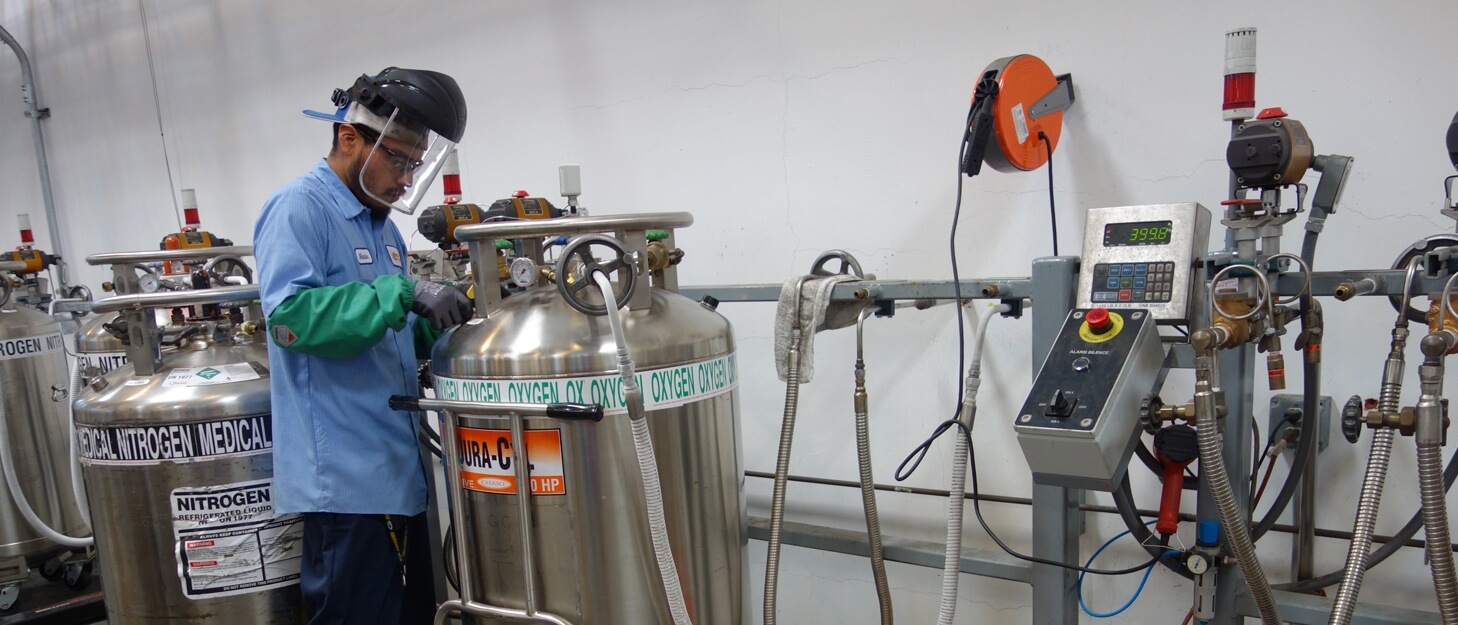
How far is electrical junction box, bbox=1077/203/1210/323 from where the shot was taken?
943 mm

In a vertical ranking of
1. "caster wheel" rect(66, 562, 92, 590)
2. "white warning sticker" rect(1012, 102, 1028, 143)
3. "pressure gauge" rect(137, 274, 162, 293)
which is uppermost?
"white warning sticker" rect(1012, 102, 1028, 143)

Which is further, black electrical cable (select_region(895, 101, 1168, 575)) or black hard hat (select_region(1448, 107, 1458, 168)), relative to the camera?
black electrical cable (select_region(895, 101, 1168, 575))

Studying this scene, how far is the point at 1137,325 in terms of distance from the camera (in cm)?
92

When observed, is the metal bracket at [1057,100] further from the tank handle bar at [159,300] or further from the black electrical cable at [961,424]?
the tank handle bar at [159,300]

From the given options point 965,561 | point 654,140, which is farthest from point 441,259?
point 965,561

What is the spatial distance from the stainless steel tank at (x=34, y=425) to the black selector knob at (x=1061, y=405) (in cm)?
270

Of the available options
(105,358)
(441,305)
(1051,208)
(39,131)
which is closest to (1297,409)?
(1051,208)

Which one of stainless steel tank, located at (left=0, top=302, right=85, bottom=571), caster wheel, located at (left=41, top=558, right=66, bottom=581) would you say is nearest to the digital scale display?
stainless steel tank, located at (left=0, top=302, right=85, bottom=571)

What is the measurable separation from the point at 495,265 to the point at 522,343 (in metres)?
0.16

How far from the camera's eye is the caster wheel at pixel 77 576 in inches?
94.7

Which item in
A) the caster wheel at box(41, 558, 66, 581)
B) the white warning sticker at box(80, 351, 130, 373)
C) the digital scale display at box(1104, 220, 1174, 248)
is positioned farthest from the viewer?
the caster wheel at box(41, 558, 66, 581)

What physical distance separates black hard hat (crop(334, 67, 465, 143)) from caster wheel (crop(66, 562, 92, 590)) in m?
1.98

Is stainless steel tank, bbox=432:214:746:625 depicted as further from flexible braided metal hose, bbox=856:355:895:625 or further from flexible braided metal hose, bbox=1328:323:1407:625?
flexible braided metal hose, bbox=1328:323:1407:625

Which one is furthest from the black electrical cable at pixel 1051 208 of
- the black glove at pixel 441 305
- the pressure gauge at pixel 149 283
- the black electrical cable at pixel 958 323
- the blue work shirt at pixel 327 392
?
the pressure gauge at pixel 149 283
